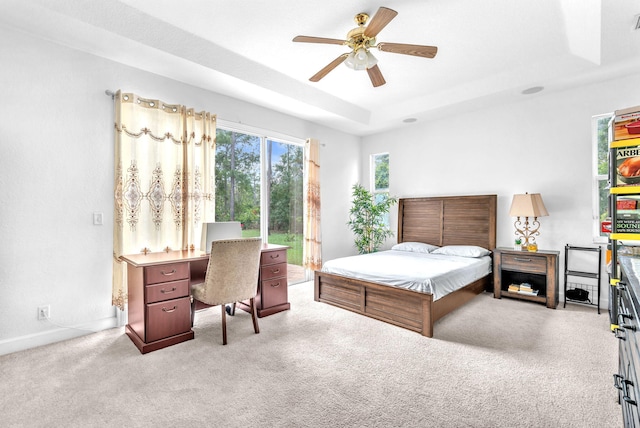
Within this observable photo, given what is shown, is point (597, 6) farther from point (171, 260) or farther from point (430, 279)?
point (171, 260)

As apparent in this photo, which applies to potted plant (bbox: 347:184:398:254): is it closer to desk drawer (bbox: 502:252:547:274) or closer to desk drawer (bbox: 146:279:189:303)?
desk drawer (bbox: 502:252:547:274)

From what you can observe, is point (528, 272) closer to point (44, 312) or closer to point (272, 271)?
point (272, 271)

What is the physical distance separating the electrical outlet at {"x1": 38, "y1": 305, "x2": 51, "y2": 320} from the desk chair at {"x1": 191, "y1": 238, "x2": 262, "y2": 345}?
1.21 m

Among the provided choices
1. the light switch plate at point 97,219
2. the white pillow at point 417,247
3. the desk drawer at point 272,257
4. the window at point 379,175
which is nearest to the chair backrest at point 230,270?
the desk drawer at point 272,257

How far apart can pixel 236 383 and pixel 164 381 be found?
0.51 meters

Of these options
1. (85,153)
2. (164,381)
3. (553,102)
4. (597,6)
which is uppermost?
(597,6)

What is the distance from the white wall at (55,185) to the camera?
2498 millimetres

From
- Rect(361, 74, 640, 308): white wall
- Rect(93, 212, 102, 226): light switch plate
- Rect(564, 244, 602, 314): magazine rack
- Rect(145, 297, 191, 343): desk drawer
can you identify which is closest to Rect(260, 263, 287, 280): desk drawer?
Rect(145, 297, 191, 343): desk drawer

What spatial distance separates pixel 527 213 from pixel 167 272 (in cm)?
408

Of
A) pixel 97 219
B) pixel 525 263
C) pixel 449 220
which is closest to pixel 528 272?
pixel 525 263

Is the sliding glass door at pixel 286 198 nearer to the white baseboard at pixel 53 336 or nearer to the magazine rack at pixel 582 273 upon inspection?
the white baseboard at pixel 53 336

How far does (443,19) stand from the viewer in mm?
2686

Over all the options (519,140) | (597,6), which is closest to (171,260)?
(597,6)

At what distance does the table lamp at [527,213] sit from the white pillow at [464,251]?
0.50 meters
